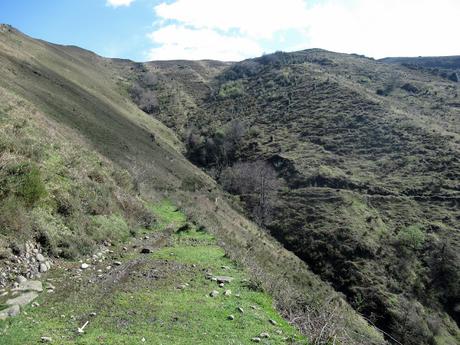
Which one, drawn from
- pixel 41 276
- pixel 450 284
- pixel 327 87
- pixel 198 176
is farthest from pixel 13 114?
pixel 327 87

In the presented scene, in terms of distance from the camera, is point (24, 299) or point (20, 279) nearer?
point (24, 299)

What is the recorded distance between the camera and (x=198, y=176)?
53.1 meters

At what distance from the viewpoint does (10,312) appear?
744cm

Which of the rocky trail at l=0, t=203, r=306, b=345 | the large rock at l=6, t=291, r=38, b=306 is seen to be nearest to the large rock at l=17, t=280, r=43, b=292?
the rocky trail at l=0, t=203, r=306, b=345

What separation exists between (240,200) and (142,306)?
43530mm

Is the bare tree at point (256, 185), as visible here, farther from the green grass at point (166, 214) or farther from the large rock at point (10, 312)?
the large rock at point (10, 312)

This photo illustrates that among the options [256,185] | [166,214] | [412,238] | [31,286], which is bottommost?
[412,238]

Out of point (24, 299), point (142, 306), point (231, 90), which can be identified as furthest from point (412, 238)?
point (231, 90)

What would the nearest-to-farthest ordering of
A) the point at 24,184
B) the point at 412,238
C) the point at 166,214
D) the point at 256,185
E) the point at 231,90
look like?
1. the point at 24,184
2. the point at 166,214
3. the point at 412,238
4. the point at 256,185
5. the point at 231,90

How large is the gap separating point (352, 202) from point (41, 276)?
43606mm

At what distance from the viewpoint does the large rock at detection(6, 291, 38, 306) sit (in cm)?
790

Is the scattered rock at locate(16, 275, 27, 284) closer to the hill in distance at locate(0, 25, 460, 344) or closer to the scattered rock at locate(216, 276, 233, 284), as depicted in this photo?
the hill in distance at locate(0, 25, 460, 344)

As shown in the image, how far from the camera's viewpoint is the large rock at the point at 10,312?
23.9 ft

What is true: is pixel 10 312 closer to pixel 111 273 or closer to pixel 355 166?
pixel 111 273
